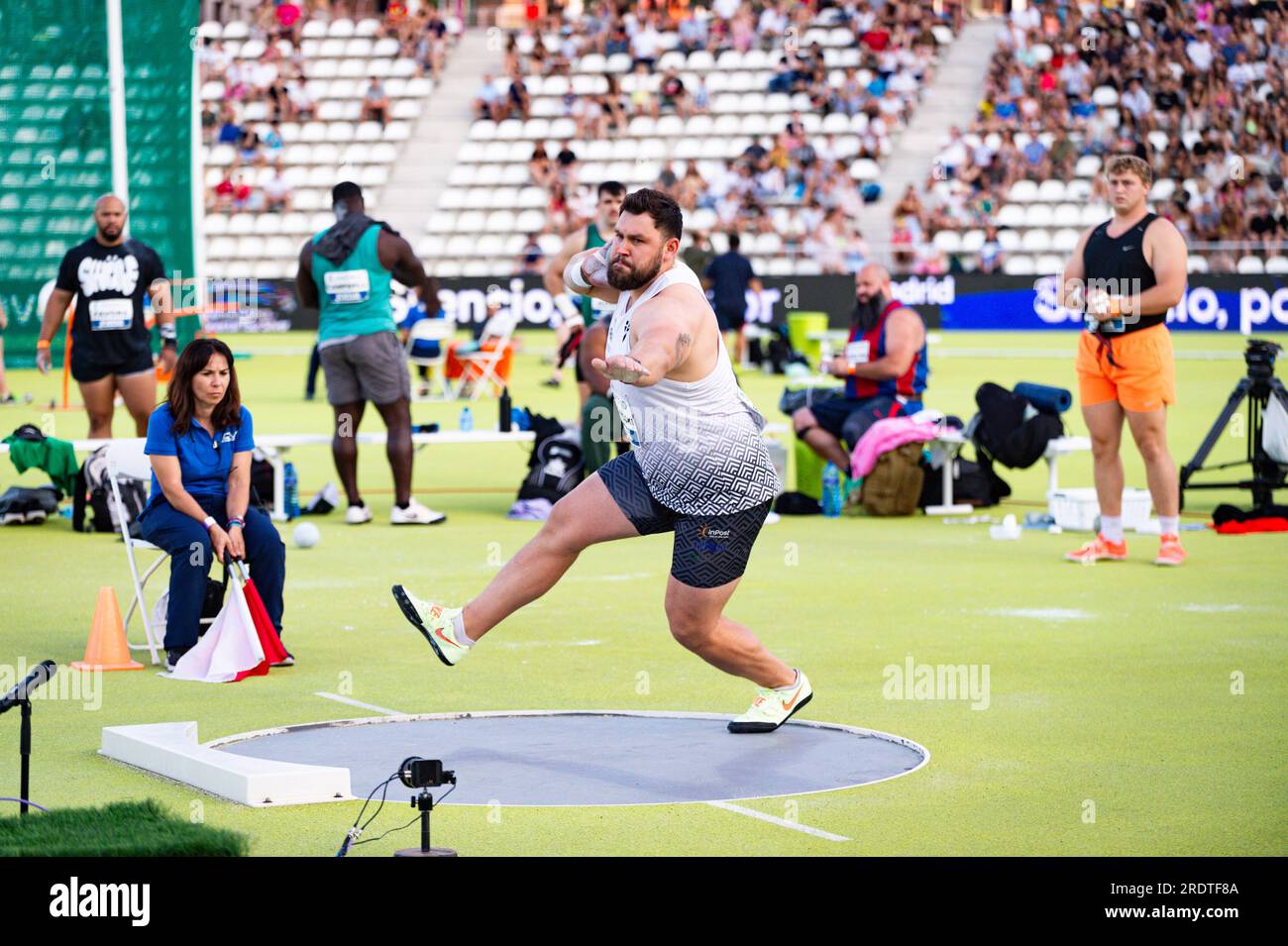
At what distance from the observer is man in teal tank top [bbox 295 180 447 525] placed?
1366cm

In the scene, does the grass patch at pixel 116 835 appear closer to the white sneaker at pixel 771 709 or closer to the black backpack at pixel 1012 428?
the white sneaker at pixel 771 709

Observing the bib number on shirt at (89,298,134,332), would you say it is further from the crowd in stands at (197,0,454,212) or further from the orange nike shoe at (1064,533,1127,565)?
the crowd in stands at (197,0,454,212)

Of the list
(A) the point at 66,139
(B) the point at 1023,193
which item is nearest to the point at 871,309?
(A) the point at 66,139

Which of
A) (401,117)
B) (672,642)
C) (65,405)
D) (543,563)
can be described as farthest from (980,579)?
(401,117)

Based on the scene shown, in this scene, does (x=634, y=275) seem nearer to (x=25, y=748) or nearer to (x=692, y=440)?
(x=692, y=440)

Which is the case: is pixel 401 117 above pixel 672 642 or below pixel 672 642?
above

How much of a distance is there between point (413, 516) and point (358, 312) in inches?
61.1

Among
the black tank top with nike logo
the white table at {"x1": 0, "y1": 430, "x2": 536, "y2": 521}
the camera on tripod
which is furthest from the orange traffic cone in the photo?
the camera on tripod

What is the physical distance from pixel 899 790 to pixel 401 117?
38.2 metres

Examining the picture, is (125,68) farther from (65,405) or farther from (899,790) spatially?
(899,790)

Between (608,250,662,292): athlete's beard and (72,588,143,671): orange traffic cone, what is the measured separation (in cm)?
319

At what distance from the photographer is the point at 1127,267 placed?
37.7 feet
